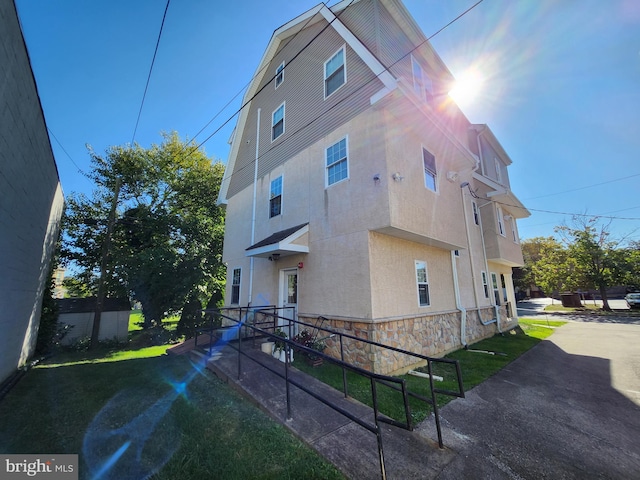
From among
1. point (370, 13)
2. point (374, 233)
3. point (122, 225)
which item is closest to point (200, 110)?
point (370, 13)

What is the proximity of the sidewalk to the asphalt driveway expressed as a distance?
28 cm

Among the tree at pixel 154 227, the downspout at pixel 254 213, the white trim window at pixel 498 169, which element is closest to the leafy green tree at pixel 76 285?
the tree at pixel 154 227

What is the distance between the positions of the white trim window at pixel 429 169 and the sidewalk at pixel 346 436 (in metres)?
6.28

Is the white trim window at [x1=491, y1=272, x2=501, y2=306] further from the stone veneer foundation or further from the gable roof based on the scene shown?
the gable roof

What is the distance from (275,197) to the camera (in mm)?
9523

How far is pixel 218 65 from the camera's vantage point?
296 inches

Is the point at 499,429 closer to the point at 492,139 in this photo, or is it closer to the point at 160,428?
the point at 160,428

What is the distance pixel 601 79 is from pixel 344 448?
42.2 ft

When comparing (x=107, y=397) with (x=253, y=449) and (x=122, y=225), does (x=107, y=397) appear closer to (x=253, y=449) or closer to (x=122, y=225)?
(x=253, y=449)

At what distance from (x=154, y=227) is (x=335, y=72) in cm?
1459

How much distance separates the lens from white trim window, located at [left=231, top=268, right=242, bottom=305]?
1059cm

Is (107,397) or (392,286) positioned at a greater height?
(392,286)

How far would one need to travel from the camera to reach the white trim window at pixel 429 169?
7723 mm

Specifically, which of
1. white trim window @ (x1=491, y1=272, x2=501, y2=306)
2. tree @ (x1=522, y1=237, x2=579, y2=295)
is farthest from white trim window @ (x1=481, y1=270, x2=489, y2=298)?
tree @ (x1=522, y1=237, x2=579, y2=295)
